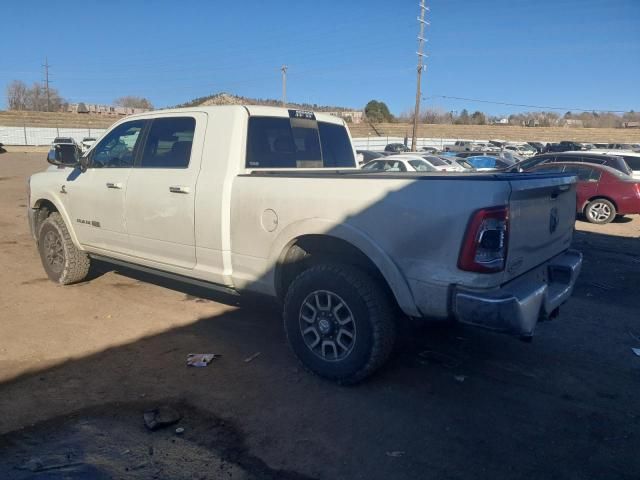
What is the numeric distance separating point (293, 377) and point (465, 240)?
1.77 metres

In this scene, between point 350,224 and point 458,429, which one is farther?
point 350,224

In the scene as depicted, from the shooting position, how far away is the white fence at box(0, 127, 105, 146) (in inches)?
1937

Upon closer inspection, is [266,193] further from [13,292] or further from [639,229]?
[639,229]

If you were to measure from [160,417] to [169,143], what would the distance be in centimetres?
261

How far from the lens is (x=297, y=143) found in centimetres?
515

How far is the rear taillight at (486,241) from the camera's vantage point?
3074 mm

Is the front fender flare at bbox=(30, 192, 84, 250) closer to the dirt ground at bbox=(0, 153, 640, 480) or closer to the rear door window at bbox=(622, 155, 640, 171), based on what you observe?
the dirt ground at bbox=(0, 153, 640, 480)

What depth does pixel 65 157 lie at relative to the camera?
574 cm

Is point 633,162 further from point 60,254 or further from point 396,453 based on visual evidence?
point 60,254

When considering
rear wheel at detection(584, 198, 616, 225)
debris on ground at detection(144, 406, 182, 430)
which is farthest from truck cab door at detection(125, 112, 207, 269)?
rear wheel at detection(584, 198, 616, 225)

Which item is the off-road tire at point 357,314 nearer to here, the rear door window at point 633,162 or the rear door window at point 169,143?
the rear door window at point 169,143

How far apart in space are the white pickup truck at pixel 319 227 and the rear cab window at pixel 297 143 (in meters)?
0.01

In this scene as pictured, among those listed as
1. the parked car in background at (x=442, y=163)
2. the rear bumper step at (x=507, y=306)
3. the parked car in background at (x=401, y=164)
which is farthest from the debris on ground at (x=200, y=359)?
the parked car in background at (x=442, y=163)

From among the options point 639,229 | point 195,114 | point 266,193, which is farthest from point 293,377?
point 639,229
